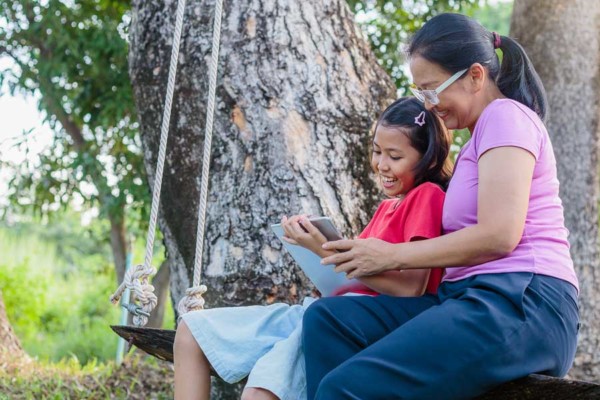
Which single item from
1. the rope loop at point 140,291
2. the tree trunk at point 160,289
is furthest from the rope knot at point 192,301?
the tree trunk at point 160,289

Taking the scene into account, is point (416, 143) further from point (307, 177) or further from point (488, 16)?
point (488, 16)

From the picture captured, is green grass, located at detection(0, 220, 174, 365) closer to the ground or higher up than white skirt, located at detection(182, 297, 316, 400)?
closer to the ground

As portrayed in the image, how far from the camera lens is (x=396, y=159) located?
2605 mm

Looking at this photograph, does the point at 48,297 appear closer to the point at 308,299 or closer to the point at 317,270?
the point at 308,299

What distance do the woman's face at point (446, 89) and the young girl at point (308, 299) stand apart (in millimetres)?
168

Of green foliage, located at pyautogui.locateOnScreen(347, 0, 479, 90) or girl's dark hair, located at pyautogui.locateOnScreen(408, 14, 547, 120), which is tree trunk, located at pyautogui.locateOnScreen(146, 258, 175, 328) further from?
girl's dark hair, located at pyautogui.locateOnScreen(408, 14, 547, 120)

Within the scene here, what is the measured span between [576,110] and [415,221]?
136 inches

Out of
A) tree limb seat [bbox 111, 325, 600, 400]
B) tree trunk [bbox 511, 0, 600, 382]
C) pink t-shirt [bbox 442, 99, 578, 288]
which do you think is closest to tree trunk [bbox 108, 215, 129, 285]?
tree trunk [bbox 511, 0, 600, 382]

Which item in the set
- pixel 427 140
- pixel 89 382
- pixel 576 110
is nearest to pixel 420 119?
pixel 427 140

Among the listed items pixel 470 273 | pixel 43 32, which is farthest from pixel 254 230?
pixel 43 32

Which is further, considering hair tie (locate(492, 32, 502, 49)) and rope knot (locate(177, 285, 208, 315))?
rope knot (locate(177, 285, 208, 315))

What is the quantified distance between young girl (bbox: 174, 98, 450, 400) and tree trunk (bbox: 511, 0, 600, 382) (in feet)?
10.2

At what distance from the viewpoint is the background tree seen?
20.1ft

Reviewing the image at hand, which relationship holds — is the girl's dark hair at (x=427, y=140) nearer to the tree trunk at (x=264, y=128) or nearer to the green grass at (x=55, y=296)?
the tree trunk at (x=264, y=128)
